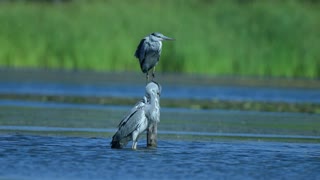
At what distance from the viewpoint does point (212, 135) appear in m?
17.3

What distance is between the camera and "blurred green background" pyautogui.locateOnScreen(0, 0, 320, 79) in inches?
1208

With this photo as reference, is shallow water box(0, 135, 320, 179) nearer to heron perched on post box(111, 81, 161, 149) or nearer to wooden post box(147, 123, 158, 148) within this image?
wooden post box(147, 123, 158, 148)

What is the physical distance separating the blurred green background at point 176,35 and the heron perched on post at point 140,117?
50.1 ft

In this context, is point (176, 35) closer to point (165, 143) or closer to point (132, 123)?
point (165, 143)

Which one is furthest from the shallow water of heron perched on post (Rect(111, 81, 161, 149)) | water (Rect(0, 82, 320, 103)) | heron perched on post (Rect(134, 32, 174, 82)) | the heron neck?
water (Rect(0, 82, 320, 103))

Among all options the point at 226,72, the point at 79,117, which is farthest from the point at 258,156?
the point at 226,72

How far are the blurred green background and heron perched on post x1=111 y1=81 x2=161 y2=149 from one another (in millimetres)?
15285

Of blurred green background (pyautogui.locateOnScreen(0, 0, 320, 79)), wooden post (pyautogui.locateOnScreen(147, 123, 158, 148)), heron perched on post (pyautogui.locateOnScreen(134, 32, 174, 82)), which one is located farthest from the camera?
blurred green background (pyautogui.locateOnScreen(0, 0, 320, 79))

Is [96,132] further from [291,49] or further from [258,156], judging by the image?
[291,49]

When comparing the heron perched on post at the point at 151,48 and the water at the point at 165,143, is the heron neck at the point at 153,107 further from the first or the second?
the heron perched on post at the point at 151,48

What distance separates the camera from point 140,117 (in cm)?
1472

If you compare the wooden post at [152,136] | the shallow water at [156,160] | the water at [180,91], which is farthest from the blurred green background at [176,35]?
the wooden post at [152,136]

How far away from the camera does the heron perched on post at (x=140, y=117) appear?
1470cm

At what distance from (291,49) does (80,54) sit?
519cm
